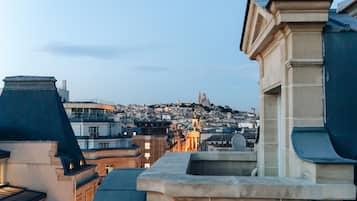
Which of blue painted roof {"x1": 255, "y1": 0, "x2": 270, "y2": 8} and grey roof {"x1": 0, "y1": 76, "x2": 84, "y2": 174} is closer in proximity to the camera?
blue painted roof {"x1": 255, "y1": 0, "x2": 270, "y2": 8}

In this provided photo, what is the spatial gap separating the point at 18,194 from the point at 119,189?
16.5 meters

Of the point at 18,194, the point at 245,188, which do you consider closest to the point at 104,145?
the point at 18,194

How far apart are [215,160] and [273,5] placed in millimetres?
4247

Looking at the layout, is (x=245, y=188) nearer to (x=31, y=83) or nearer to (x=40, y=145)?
(x=40, y=145)

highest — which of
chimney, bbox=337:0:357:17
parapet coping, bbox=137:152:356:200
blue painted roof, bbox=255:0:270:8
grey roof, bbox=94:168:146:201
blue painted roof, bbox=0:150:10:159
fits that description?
chimney, bbox=337:0:357:17

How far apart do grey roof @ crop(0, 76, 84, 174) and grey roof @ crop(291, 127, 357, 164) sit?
19.6 meters

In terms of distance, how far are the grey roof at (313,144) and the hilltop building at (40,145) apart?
16.8 meters

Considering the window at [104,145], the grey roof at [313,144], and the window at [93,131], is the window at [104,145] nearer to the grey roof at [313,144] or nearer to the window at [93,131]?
the window at [93,131]

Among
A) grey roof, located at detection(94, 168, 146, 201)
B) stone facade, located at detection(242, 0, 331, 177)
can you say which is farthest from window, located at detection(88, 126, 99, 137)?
stone facade, located at detection(242, 0, 331, 177)

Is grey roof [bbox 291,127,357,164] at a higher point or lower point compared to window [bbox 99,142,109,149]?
higher

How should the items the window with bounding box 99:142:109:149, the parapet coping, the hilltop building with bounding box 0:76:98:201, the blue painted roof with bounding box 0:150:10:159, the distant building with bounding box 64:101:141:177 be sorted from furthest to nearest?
the window with bounding box 99:142:109:149 < the distant building with bounding box 64:101:141:177 < the hilltop building with bounding box 0:76:98:201 < the blue painted roof with bounding box 0:150:10:159 < the parapet coping

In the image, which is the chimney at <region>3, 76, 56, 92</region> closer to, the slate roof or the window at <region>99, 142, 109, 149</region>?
the slate roof

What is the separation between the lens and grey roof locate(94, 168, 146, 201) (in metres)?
5.43

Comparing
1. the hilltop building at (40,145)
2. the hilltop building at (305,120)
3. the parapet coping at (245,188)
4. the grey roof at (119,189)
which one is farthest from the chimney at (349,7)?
the hilltop building at (40,145)
